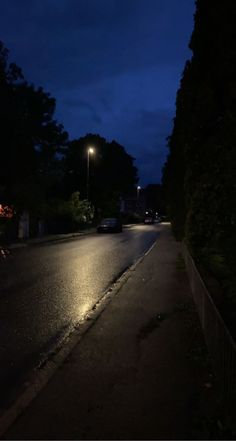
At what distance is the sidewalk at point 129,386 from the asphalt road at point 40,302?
54 centimetres

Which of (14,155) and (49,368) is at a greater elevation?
(14,155)

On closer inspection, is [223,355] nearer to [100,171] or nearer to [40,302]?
[40,302]

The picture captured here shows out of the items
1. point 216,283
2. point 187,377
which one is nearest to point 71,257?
point 216,283

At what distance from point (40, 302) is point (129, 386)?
6081 mm

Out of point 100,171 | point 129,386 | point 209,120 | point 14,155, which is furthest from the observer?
point 100,171

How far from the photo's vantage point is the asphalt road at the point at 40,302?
23.0 feet

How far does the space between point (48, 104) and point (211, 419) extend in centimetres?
5891

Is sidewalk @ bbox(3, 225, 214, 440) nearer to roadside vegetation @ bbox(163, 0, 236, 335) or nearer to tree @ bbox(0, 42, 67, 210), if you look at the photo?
roadside vegetation @ bbox(163, 0, 236, 335)

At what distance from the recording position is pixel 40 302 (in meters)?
11.4

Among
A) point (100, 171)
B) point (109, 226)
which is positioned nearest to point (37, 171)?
point (109, 226)

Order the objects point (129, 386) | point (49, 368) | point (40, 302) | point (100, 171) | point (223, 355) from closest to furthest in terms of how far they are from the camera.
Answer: point (223, 355)
point (129, 386)
point (49, 368)
point (40, 302)
point (100, 171)

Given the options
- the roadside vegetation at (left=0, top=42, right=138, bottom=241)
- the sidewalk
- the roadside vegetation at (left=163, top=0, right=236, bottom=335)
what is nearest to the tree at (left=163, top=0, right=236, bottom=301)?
the roadside vegetation at (left=163, top=0, right=236, bottom=335)

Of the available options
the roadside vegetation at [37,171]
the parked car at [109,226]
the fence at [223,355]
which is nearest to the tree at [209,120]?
the fence at [223,355]

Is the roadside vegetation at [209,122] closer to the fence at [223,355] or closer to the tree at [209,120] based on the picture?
the tree at [209,120]
